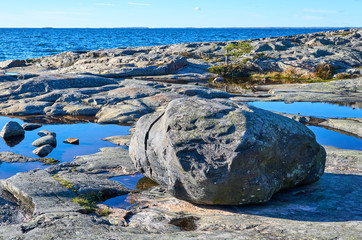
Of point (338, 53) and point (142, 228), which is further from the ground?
point (338, 53)

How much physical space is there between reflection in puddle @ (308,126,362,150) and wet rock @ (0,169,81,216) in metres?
11.6

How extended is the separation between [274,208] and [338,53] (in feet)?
142

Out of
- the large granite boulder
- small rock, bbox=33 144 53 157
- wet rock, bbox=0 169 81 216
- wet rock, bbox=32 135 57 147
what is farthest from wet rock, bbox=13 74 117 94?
the large granite boulder

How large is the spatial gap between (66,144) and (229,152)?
10.2 metres

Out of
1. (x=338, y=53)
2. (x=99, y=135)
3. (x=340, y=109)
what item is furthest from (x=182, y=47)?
(x=99, y=135)

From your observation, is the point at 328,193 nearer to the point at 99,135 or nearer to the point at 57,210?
the point at 57,210

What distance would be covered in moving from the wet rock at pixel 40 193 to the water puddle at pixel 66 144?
2.33 m

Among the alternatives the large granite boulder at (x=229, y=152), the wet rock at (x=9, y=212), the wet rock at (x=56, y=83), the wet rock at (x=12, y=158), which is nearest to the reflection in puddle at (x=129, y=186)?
the large granite boulder at (x=229, y=152)

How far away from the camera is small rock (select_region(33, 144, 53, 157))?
1449cm

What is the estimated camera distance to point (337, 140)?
55.0ft

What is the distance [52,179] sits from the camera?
10391 millimetres

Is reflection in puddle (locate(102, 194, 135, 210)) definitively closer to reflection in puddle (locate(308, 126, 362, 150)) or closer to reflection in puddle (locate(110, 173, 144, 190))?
reflection in puddle (locate(110, 173, 144, 190))

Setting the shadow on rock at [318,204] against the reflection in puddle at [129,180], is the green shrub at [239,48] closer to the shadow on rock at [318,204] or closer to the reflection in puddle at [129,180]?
the reflection in puddle at [129,180]

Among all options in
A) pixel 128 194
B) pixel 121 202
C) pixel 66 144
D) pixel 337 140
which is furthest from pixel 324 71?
pixel 121 202
